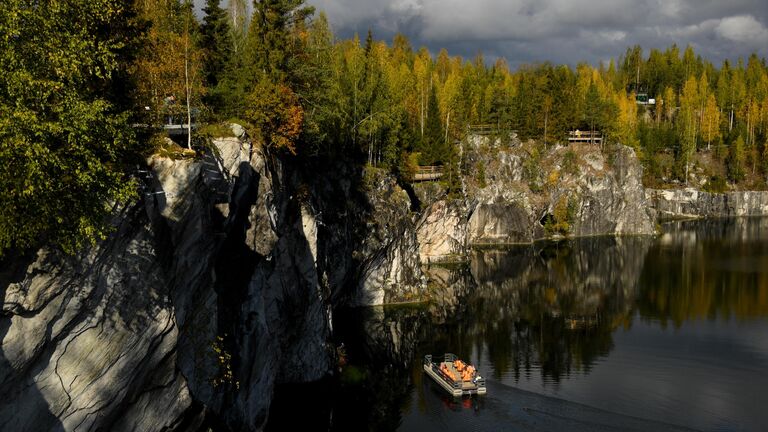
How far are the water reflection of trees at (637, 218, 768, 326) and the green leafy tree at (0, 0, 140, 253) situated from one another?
55.3 m

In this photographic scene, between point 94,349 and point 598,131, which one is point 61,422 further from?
point 598,131

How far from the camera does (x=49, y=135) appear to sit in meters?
14.9

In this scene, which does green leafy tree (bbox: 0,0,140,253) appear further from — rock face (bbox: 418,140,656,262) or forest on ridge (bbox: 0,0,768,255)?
rock face (bbox: 418,140,656,262)

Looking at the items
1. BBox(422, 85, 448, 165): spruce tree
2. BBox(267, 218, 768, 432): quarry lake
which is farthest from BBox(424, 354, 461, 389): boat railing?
BBox(422, 85, 448, 165): spruce tree

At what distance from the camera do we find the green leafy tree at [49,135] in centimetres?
1386

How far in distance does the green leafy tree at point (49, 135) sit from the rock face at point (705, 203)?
126 m

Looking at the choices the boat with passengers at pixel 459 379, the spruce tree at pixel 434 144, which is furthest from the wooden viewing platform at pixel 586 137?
the boat with passengers at pixel 459 379

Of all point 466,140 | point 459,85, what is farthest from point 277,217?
point 459,85

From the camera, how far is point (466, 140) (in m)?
104

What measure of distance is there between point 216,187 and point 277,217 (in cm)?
954

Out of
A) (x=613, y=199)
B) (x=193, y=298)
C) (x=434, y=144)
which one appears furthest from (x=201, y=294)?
(x=613, y=199)

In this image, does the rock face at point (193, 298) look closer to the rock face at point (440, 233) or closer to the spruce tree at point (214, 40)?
the spruce tree at point (214, 40)

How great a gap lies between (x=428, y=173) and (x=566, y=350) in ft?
137

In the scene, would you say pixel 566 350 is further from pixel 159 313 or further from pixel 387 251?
pixel 159 313
